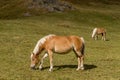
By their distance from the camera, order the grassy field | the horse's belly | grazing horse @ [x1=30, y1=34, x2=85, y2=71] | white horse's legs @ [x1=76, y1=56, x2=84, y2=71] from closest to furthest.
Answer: the grassy field → grazing horse @ [x1=30, y1=34, x2=85, y2=71] → the horse's belly → white horse's legs @ [x1=76, y1=56, x2=84, y2=71]

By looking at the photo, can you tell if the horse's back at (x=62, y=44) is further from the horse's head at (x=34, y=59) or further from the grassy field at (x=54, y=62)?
the grassy field at (x=54, y=62)

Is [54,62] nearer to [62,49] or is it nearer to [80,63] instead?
[80,63]

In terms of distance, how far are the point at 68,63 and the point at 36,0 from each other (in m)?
52.7

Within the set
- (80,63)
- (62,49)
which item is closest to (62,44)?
(62,49)

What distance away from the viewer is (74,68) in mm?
21578

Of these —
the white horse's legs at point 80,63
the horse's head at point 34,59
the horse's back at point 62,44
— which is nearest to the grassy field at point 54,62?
the white horse's legs at point 80,63

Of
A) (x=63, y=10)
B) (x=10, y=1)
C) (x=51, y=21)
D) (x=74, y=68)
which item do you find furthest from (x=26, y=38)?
(x=10, y=1)

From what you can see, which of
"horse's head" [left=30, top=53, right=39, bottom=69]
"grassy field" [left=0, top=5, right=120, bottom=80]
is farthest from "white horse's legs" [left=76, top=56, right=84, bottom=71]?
"horse's head" [left=30, top=53, right=39, bottom=69]

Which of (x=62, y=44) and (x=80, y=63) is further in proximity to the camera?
(x=80, y=63)

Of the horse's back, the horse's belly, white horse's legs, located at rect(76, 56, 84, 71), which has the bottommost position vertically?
white horse's legs, located at rect(76, 56, 84, 71)

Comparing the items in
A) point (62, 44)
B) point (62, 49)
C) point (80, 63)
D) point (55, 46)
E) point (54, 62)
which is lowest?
point (54, 62)

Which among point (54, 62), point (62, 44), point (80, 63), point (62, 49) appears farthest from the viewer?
point (54, 62)

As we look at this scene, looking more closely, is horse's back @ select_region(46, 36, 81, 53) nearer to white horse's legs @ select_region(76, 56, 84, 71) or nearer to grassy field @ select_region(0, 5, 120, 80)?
white horse's legs @ select_region(76, 56, 84, 71)

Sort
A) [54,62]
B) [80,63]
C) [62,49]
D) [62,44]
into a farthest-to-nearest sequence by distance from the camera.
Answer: [54,62], [80,63], [62,44], [62,49]
